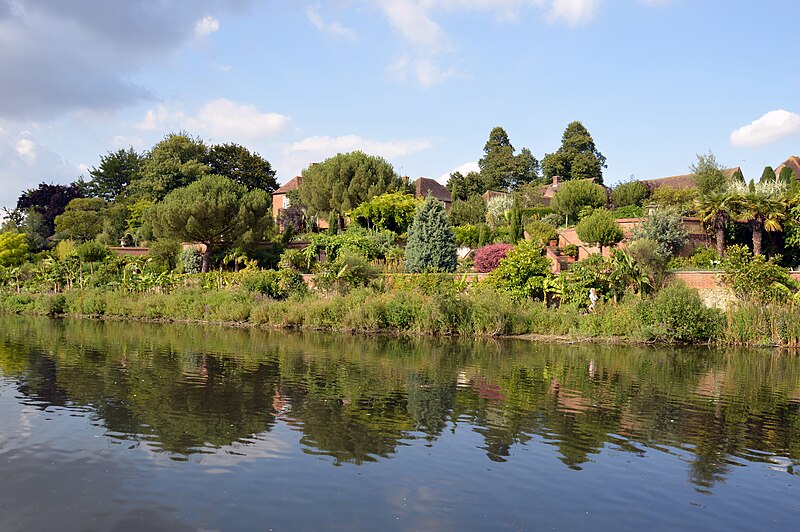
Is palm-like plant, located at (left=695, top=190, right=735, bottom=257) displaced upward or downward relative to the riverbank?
upward

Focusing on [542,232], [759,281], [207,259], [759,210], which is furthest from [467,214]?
[759,281]

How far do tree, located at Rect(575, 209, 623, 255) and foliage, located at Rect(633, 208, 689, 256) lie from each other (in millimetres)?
1546

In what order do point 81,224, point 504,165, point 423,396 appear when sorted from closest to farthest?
1. point 423,396
2. point 81,224
3. point 504,165

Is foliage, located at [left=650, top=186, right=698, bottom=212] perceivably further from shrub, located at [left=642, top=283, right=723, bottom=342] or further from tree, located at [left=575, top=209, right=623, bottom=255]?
shrub, located at [left=642, top=283, right=723, bottom=342]

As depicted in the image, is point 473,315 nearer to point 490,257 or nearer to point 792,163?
point 490,257

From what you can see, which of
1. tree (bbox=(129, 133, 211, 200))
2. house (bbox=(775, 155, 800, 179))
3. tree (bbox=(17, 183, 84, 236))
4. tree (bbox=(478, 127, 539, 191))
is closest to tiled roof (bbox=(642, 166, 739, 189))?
house (bbox=(775, 155, 800, 179))

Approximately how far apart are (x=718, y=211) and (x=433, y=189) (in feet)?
137

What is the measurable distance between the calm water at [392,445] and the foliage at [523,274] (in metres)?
9.88

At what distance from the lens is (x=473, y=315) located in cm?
2900

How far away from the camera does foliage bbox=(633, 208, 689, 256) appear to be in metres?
35.7

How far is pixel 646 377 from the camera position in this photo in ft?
61.6

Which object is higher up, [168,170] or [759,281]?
[168,170]

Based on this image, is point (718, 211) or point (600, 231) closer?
point (718, 211)

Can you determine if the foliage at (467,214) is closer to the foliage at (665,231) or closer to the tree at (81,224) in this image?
the foliage at (665,231)
